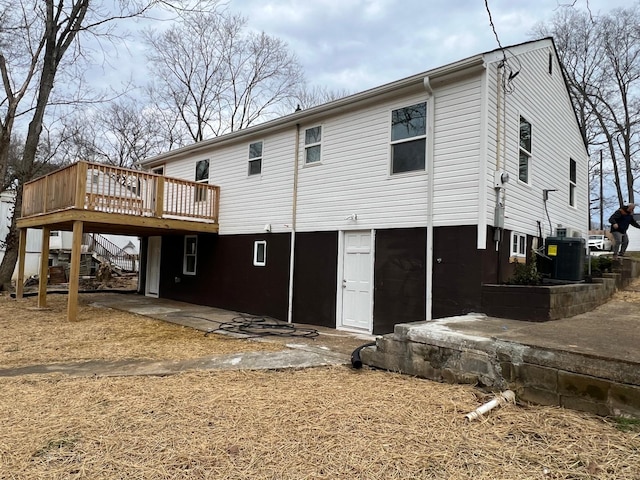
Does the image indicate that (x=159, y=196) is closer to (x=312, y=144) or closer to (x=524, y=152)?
(x=312, y=144)

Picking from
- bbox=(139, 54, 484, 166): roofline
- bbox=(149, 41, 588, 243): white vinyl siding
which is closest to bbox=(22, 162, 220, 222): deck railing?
bbox=(149, 41, 588, 243): white vinyl siding

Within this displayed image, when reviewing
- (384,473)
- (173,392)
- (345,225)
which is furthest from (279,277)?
(384,473)

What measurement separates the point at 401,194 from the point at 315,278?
2.60 m

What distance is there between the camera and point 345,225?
319 inches

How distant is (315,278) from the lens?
859cm

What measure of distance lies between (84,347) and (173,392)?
10.0 feet

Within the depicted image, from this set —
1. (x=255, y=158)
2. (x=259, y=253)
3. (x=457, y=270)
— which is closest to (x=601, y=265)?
(x=457, y=270)

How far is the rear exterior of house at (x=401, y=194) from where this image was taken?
646 cm

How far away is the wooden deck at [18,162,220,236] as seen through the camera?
8477 mm

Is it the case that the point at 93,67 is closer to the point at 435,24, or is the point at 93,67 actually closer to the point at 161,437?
the point at 435,24

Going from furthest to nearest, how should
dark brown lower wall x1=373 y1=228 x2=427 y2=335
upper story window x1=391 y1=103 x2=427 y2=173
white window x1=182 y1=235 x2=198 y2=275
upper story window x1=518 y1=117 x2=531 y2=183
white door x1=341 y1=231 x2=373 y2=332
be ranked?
white window x1=182 y1=235 x2=198 y2=275 < white door x1=341 y1=231 x2=373 y2=332 < upper story window x1=518 y1=117 x2=531 y2=183 < upper story window x1=391 y1=103 x2=427 y2=173 < dark brown lower wall x1=373 y1=228 x2=427 y2=335

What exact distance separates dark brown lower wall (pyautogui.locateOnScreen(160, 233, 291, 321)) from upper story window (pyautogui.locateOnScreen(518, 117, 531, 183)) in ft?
16.1

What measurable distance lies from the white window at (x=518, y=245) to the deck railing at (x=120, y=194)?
7375 mm

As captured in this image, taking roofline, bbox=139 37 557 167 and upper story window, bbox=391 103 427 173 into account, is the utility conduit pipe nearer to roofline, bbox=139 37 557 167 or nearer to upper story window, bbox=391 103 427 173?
upper story window, bbox=391 103 427 173
